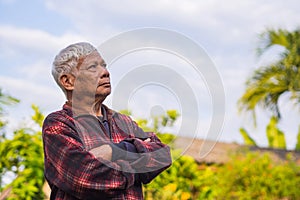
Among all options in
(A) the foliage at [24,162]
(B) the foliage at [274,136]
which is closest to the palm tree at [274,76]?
(B) the foliage at [274,136]

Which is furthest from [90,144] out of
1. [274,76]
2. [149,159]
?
[274,76]

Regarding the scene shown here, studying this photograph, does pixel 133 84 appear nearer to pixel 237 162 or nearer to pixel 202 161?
pixel 237 162

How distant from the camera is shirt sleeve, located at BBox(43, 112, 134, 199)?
2.21 metres

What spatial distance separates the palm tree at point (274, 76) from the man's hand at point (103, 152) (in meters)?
12.9

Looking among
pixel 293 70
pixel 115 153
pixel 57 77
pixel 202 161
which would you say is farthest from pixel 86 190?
pixel 293 70

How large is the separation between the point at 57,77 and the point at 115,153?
457mm

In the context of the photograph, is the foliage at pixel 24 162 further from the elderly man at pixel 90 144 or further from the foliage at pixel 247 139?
the foliage at pixel 247 139

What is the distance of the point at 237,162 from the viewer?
1109 cm

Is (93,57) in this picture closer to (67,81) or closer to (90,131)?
(67,81)

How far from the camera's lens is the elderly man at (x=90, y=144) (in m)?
2.23

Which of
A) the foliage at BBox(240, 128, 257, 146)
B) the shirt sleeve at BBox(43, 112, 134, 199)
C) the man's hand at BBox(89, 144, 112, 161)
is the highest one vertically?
the foliage at BBox(240, 128, 257, 146)

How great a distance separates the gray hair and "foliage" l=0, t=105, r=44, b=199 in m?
2.82

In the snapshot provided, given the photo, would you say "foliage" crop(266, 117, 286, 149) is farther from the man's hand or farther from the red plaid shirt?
the man's hand

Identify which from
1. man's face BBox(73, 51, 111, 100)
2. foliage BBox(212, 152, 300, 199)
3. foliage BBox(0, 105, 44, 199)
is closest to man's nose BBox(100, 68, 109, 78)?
man's face BBox(73, 51, 111, 100)
